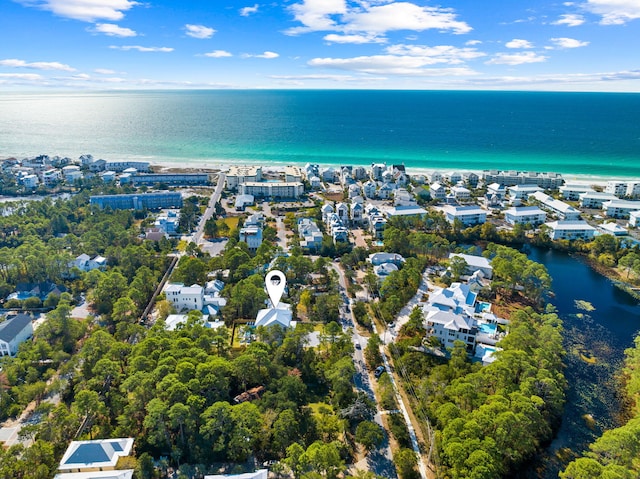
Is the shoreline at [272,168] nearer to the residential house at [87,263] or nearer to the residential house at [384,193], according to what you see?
the residential house at [384,193]

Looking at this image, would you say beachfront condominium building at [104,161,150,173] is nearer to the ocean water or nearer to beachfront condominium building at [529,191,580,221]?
the ocean water

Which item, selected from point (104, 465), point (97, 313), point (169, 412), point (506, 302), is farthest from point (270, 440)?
point (506, 302)

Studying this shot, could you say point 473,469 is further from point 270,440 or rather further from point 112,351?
point 112,351

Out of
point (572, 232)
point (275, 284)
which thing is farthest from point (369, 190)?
point (275, 284)

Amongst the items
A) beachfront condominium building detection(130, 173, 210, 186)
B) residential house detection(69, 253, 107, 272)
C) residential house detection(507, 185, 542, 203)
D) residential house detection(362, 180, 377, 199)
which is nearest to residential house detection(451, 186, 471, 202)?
residential house detection(507, 185, 542, 203)

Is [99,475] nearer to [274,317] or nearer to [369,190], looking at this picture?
[274,317]
